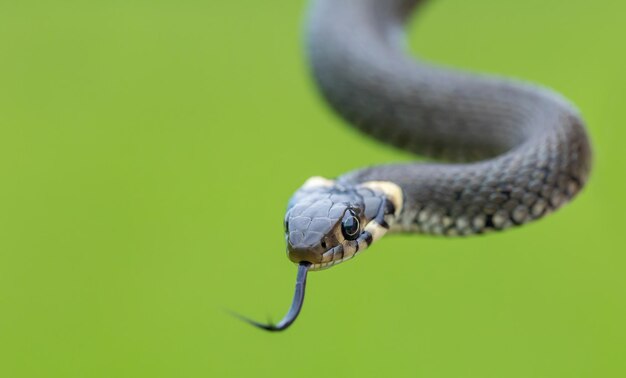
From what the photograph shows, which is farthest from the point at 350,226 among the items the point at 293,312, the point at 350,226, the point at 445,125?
the point at 445,125

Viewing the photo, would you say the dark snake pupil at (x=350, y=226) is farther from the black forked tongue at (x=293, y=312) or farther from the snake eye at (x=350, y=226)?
the black forked tongue at (x=293, y=312)

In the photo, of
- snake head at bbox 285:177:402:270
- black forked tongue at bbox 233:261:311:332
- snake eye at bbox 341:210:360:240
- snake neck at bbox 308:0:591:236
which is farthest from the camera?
snake neck at bbox 308:0:591:236

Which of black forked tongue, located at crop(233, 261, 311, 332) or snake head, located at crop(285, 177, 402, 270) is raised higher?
snake head, located at crop(285, 177, 402, 270)

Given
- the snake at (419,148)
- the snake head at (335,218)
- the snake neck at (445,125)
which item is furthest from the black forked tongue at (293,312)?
the snake neck at (445,125)

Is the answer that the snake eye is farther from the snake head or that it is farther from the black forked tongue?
the black forked tongue

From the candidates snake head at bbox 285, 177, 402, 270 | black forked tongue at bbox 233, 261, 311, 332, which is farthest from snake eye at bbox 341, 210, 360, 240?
black forked tongue at bbox 233, 261, 311, 332

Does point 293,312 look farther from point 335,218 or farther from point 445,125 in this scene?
point 445,125

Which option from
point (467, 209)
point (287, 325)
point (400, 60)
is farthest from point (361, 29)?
point (287, 325)
